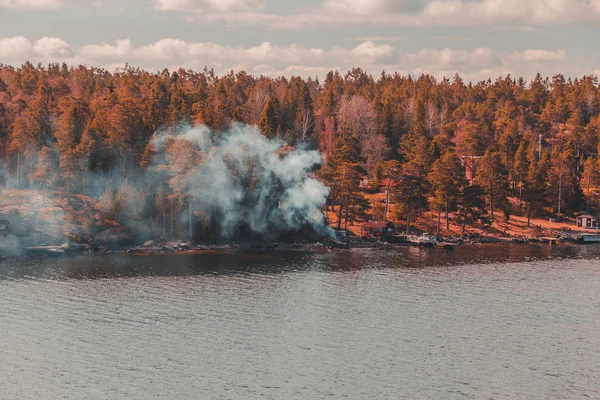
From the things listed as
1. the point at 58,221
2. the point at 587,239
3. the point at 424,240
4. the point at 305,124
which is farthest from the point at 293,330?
the point at 305,124

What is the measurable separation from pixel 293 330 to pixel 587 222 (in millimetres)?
105112

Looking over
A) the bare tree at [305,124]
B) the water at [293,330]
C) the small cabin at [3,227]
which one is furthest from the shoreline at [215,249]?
the bare tree at [305,124]

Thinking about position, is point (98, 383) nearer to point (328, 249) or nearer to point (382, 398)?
point (382, 398)

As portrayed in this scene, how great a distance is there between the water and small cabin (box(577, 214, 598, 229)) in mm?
50221

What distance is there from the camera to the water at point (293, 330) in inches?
2254

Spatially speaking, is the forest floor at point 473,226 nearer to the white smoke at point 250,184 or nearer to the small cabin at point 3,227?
the white smoke at point 250,184

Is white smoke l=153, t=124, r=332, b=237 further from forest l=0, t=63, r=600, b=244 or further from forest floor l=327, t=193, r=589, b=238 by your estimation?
forest floor l=327, t=193, r=589, b=238

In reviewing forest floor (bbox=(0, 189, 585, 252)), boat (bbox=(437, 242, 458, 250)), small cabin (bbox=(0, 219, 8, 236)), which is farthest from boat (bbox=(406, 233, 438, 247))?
small cabin (bbox=(0, 219, 8, 236))

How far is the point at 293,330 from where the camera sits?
72438mm

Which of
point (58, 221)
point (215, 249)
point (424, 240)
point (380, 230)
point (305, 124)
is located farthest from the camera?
point (305, 124)

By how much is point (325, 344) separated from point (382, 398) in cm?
1394

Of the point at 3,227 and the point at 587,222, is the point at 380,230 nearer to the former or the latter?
the point at 587,222

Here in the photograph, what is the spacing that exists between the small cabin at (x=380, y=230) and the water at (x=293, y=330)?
2714 centimetres

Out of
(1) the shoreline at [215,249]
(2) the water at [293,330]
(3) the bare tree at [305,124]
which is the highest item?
(3) the bare tree at [305,124]
